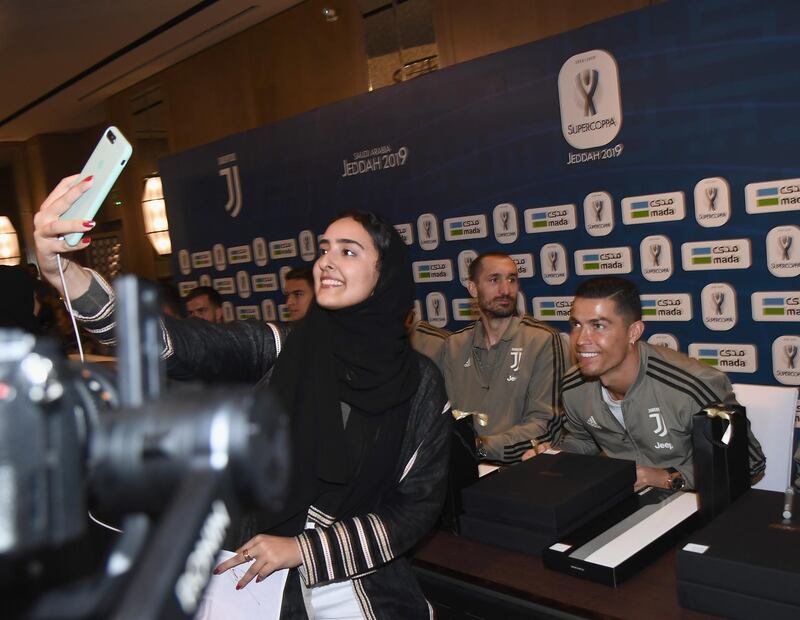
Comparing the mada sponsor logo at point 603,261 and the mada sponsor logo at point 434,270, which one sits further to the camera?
the mada sponsor logo at point 434,270

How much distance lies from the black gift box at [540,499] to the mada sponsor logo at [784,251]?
5.54 ft

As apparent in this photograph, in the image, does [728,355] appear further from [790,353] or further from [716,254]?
[716,254]

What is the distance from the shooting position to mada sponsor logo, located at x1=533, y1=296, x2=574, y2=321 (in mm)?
4043

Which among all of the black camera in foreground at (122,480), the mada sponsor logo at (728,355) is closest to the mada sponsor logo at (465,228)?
the mada sponsor logo at (728,355)

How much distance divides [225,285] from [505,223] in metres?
2.95

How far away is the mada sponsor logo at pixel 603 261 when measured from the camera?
3725 millimetres

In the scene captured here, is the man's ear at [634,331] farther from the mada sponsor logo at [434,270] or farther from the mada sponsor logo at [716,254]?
the mada sponsor logo at [434,270]

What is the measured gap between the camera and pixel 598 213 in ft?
12.6

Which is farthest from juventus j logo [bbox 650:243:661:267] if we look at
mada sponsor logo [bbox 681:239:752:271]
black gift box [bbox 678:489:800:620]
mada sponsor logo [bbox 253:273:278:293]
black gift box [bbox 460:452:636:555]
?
mada sponsor logo [bbox 253:273:278:293]

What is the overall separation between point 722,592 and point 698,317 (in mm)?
2273

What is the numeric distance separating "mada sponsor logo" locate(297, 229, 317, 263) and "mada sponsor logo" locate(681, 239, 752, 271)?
2726mm

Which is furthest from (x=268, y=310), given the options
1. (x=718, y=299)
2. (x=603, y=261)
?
(x=718, y=299)

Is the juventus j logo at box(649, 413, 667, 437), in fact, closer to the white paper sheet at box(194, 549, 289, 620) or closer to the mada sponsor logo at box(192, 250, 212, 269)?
the white paper sheet at box(194, 549, 289, 620)

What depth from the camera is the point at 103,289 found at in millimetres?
1314
